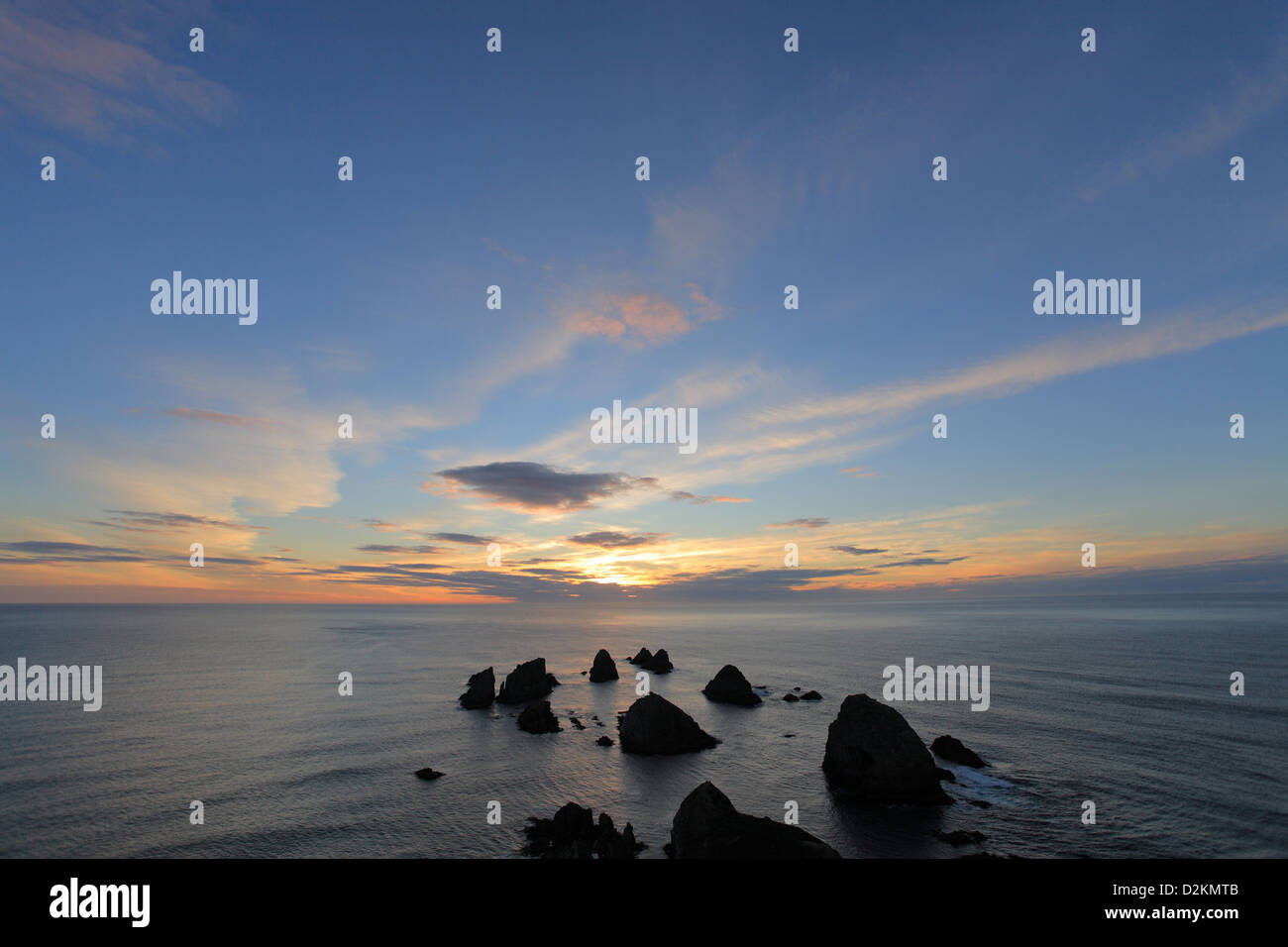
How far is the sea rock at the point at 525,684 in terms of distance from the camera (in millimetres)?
77812

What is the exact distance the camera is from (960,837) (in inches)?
1260

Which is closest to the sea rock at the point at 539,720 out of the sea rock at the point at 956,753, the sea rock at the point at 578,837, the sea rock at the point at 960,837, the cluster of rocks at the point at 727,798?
the cluster of rocks at the point at 727,798

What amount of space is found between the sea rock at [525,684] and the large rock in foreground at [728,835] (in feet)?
171

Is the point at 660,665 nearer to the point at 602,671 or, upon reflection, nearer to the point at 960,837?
the point at 602,671

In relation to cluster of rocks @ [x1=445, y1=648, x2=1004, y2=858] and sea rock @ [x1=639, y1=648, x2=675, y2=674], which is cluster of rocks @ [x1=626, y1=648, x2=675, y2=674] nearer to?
sea rock @ [x1=639, y1=648, x2=675, y2=674]

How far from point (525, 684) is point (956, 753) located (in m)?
56.0

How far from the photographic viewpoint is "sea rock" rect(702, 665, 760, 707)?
240 feet

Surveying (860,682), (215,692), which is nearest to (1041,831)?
(860,682)

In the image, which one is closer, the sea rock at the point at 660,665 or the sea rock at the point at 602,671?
the sea rock at the point at 602,671

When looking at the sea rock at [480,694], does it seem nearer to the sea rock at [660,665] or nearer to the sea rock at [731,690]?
the sea rock at [731,690]

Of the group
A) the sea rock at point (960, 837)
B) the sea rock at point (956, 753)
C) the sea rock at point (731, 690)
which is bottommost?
the sea rock at point (731, 690)

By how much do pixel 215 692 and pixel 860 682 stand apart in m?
102

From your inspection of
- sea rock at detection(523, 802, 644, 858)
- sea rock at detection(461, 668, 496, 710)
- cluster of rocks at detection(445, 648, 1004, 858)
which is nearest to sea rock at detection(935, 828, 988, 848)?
cluster of rocks at detection(445, 648, 1004, 858)
